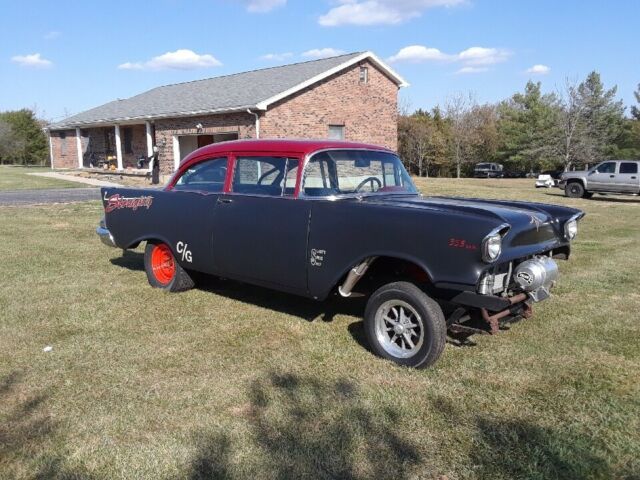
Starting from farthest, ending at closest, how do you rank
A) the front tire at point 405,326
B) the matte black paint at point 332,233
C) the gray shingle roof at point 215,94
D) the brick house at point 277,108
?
1. the gray shingle roof at point 215,94
2. the brick house at point 277,108
3. the front tire at point 405,326
4. the matte black paint at point 332,233

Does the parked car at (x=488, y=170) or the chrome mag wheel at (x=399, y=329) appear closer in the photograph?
the chrome mag wheel at (x=399, y=329)

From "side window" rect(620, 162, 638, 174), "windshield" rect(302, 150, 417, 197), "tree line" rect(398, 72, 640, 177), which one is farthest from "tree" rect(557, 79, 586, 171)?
"windshield" rect(302, 150, 417, 197)

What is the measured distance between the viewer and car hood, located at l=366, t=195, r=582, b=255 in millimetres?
3816

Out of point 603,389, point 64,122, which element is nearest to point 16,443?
point 603,389

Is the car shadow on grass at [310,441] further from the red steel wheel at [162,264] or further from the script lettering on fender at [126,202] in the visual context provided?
the script lettering on fender at [126,202]

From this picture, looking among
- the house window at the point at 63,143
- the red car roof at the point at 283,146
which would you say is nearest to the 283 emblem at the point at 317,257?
the red car roof at the point at 283,146

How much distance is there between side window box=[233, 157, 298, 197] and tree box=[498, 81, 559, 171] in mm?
43623

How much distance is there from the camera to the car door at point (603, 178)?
2077 cm

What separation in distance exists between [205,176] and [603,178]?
19569 mm

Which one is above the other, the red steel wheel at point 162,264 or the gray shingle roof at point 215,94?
the gray shingle roof at point 215,94

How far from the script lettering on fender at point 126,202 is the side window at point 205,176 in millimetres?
402

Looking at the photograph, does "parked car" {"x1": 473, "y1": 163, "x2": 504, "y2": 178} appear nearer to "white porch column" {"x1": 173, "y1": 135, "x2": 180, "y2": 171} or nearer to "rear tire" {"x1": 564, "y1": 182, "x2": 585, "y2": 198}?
"rear tire" {"x1": 564, "y1": 182, "x2": 585, "y2": 198}

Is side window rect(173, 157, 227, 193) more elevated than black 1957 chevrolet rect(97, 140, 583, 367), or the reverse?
side window rect(173, 157, 227, 193)

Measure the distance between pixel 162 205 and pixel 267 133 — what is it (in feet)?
49.7
